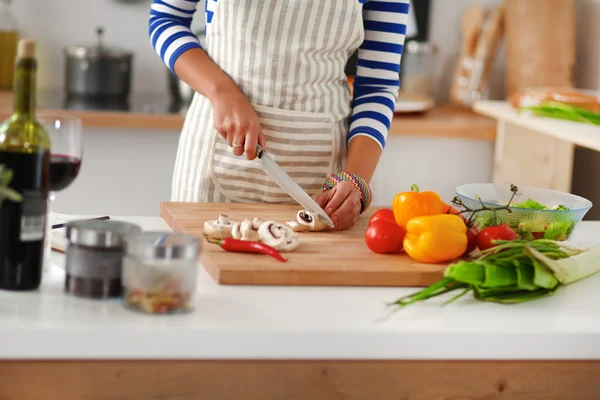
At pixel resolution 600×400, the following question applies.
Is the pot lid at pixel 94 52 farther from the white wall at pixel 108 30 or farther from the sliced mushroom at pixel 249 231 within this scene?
the sliced mushroom at pixel 249 231

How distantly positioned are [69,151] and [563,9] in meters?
2.36

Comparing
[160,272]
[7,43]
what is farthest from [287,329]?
[7,43]

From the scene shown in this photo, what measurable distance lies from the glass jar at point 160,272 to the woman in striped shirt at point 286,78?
0.69m

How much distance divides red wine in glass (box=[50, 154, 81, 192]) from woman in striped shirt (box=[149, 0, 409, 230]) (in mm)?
549

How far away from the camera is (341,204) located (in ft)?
4.72

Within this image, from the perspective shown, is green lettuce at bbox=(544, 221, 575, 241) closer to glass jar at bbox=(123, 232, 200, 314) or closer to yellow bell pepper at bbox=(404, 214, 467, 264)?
yellow bell pepper at bbox=(404, 214, 467, 264)

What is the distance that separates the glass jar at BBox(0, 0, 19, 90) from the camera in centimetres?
303

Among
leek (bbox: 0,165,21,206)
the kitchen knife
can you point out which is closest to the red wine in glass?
leek (bbox: 0,165,21,206)

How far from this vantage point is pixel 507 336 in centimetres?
96

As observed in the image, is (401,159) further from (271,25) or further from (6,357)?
(6,357)

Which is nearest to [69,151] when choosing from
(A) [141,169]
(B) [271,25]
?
(B) [271,25]

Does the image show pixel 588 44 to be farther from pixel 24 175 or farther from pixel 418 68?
pixel 24 175

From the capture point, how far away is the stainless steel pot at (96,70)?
2904 mm

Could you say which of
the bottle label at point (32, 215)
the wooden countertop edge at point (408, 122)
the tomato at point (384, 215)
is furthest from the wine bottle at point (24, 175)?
the wooden countertop edge at point (408, 122)
